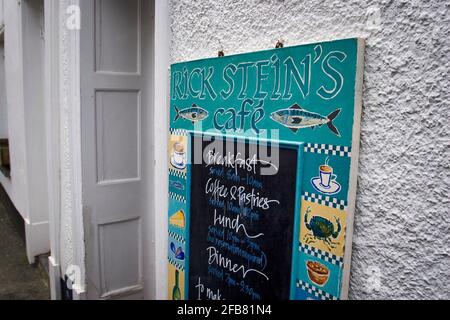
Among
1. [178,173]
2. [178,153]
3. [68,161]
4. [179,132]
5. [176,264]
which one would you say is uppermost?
[179,132]

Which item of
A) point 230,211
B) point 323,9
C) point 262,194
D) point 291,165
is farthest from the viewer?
point 230,211

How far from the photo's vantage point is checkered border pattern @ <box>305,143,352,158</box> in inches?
40.2

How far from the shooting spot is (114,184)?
2.87 m

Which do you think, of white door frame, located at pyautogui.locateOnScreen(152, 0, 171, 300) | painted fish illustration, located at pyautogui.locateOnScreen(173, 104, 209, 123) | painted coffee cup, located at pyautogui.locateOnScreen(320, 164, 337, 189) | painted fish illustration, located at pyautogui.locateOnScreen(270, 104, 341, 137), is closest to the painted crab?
painted coffee cup, located at pyautogui.locateOnScreen(320, 164, 337, 189)

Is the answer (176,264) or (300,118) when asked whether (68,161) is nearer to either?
(176,264)

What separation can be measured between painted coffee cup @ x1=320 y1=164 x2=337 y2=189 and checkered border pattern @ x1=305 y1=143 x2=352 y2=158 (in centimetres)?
5

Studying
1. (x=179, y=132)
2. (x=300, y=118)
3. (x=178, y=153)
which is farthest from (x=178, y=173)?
(x=300, y=118)

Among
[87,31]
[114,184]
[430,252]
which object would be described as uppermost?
[87,31]

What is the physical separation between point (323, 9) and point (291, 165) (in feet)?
1.64

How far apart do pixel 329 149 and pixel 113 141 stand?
7.01 feet

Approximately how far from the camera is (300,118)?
1145mm

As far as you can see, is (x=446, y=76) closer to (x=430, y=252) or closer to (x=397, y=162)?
(x=397, y=162)

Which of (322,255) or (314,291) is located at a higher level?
(322,255)
